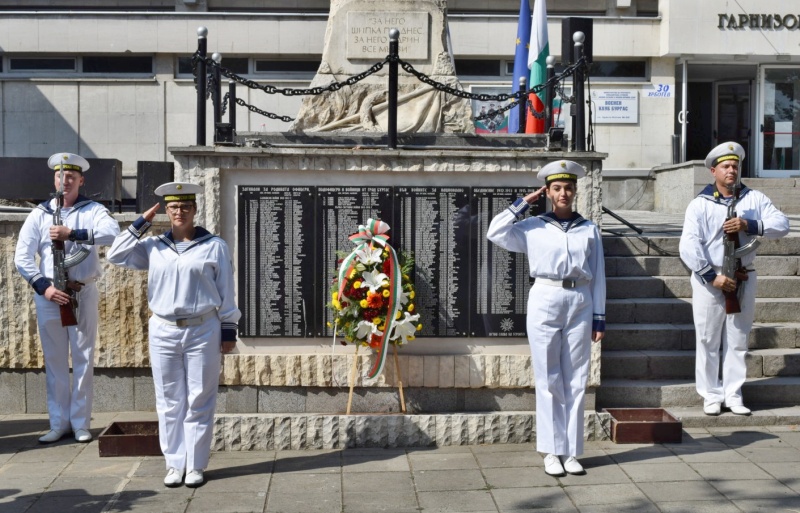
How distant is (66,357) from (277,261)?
6.10 feet

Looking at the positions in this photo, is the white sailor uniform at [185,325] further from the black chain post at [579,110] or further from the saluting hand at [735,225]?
the saluting hand at [735,225]

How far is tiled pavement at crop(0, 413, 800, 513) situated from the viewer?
5.99m

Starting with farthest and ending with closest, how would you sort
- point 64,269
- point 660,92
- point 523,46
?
point 660,92 < point 523,46 < point 64,269

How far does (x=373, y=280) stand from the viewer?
24.0ft

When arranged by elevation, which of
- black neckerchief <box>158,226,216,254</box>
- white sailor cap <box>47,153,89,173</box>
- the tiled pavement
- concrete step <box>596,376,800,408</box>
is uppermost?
white sailor cap <box>47,153,89,173</box>

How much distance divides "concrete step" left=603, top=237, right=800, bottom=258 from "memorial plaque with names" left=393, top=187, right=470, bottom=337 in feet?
7.86

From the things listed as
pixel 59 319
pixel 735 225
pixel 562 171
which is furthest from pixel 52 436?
pixel 735 225

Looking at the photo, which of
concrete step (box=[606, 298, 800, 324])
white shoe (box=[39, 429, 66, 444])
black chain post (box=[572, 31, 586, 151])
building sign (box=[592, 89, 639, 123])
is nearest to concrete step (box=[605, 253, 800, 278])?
concrete step (box=[606, 298, 800, 324])

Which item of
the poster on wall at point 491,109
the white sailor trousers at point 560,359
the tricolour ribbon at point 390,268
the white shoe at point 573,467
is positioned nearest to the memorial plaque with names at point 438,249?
the tricolour ribbon at point 390,268

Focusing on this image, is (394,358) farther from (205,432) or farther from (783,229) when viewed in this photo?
(783,229)

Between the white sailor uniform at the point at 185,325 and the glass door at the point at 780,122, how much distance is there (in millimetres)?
16813

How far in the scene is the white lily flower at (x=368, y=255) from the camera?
7.31 m

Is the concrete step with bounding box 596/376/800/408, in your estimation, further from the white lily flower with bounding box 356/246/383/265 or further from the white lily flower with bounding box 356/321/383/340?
the white lily flower with bounding box 356/246/383/265

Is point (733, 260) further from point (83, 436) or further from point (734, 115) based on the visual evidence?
point (734, 115)
